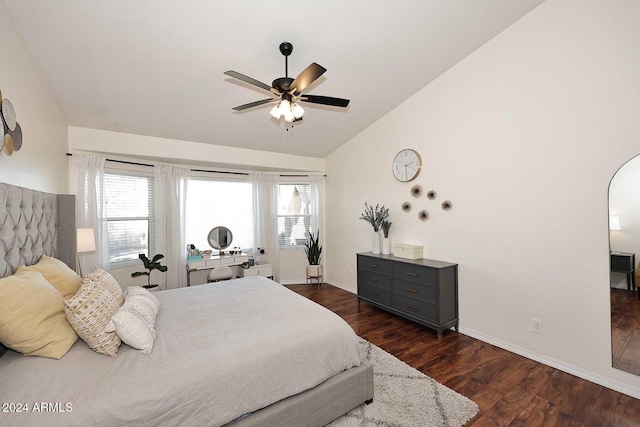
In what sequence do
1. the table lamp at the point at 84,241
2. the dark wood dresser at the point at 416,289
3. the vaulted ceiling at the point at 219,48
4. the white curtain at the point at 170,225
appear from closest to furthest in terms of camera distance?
the vaulted ceiling at the point at 219,48 < the table lamp at the point at 84,241 < the dark wood dresser at the point at 416,289 < the white curtain at the point at 170,225

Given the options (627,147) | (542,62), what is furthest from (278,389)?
(542,62)

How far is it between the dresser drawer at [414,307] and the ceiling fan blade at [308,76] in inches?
102

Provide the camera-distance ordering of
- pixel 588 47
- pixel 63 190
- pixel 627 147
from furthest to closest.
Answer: pixel 63 190 → pixel 588 47 → pixel 627 147

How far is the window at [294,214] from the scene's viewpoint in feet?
17.3

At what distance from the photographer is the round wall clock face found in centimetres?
354

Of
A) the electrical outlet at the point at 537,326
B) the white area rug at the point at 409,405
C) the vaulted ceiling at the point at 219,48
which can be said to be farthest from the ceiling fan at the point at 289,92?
the electrical outlet at the point at 537,326

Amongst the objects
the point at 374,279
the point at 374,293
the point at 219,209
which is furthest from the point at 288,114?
the point at 219,209

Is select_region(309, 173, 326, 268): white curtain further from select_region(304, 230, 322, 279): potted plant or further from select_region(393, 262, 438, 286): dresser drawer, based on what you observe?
select_region(393, 262, 438, 286): dresser drawer

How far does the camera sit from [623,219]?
2.06 m

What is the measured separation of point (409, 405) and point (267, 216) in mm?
3730

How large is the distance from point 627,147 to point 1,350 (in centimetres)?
427

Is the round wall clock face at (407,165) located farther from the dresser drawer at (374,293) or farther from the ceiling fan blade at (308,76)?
the ceiling fan blade at (308,76)

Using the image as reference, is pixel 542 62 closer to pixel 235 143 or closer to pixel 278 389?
pixel 278 389

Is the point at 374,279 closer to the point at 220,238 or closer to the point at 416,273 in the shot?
the point at 416,273
